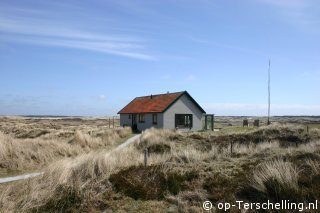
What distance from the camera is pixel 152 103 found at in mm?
45312

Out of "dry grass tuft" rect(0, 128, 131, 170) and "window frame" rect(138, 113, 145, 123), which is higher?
"window frame" rect(138, 113, 145, 123)

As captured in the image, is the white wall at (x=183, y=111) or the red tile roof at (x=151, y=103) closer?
the white wall at (x=183, y=111)

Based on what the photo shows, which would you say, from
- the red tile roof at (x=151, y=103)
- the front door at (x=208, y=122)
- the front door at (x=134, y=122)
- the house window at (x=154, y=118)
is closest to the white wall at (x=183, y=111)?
the red tile roof at (x=151, y=103)

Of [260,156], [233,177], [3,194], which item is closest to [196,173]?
[233,177]

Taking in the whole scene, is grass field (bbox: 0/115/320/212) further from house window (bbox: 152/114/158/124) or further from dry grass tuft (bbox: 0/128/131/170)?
house window (bbox: 152/114/158/124)

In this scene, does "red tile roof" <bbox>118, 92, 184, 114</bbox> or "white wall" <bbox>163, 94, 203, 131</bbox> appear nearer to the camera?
"white wall" <bbox>163, 94, 203, 131</bbox>

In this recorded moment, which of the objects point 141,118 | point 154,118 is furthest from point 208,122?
point 141,118

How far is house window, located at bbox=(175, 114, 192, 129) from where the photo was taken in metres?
42.2

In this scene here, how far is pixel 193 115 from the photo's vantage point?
1694 inches

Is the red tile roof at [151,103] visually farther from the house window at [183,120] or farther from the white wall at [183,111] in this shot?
the house window at [183,120]

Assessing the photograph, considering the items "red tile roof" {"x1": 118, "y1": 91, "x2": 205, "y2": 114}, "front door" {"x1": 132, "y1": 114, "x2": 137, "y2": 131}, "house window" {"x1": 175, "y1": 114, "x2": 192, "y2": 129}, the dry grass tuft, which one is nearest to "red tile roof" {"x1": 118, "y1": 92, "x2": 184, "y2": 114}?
"red tile roof" {"x1": 118, "y1": 91, "x2": 205, "y2": 114}

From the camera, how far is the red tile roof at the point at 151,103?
4197 centimetres

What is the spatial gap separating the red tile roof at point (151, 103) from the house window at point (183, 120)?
203 centimetres

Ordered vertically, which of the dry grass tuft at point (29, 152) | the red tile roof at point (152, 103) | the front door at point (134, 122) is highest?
the red tile roof at point (152, 103)
